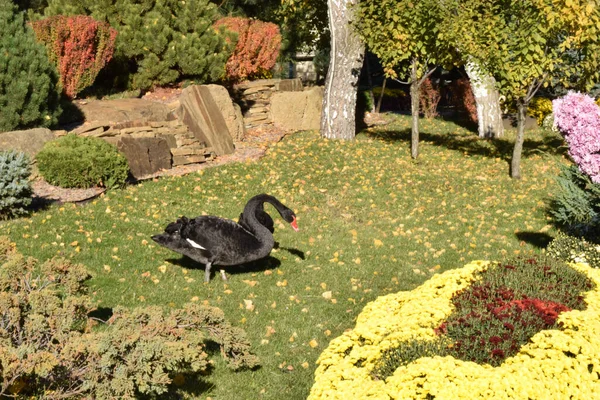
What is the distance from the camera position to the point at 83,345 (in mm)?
5320

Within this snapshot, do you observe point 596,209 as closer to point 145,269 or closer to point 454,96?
point 145,269

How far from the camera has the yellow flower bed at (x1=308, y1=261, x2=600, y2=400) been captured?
519 centimetres

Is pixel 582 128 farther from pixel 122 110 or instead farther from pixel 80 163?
pixel 122 110

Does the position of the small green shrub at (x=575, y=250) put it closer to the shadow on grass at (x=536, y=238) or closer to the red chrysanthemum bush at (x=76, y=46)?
the shadow on grass at (x=536, y=238)

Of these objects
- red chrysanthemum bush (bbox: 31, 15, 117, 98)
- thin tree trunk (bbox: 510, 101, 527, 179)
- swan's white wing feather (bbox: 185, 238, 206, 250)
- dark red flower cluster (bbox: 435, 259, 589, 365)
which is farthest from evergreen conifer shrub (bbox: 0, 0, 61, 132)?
dark red flower cluster (bbox: 435, 259, 589, 365)

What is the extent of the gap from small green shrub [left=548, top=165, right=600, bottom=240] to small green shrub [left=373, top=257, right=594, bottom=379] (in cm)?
322

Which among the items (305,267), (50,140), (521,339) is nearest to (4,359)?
(521,339)

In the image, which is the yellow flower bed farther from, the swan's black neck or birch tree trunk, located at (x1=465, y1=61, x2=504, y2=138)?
Answer: birch tree trunk, located at (x1=465, y1=61, x2=504, y2=138)

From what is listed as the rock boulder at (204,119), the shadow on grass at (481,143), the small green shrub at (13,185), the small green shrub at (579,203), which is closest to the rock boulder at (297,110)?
the shadow on grass at (481,143)

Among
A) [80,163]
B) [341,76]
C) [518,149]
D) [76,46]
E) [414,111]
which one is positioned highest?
[76,46]

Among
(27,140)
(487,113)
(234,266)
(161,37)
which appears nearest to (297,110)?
(161,37)

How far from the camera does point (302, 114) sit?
20.9m

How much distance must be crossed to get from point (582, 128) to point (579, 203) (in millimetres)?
2303

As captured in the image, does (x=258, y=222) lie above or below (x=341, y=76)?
below
